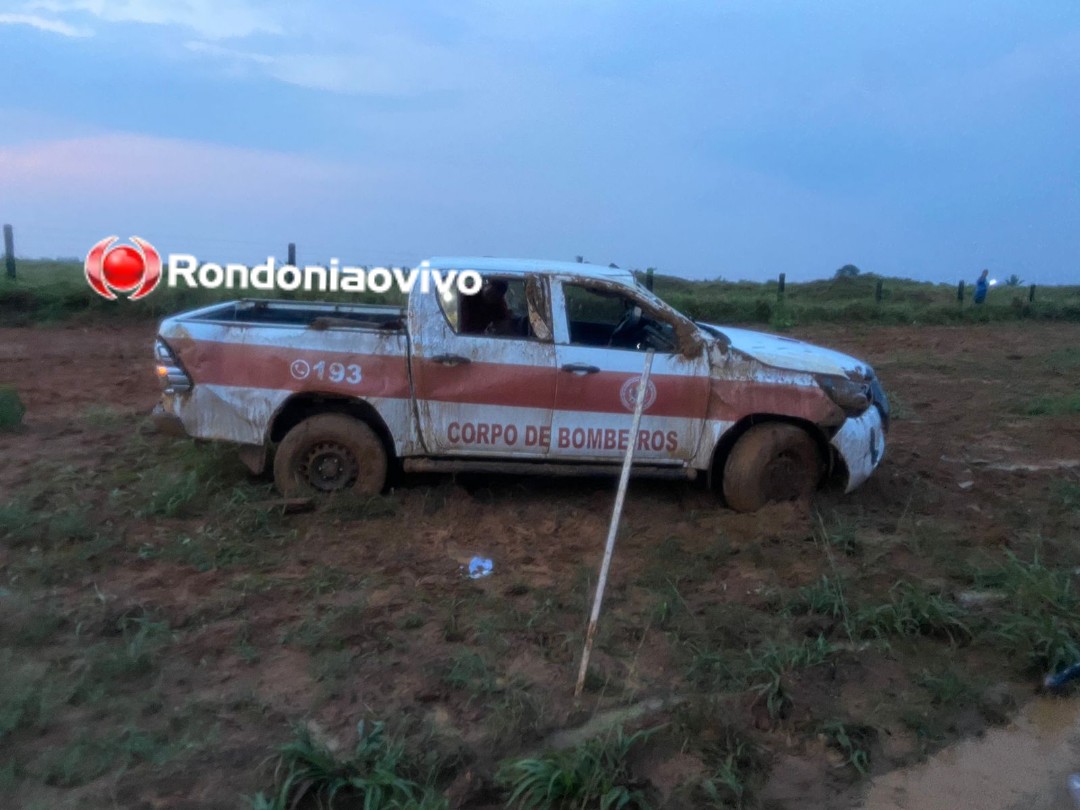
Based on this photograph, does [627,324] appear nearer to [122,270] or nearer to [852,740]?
[852,740]

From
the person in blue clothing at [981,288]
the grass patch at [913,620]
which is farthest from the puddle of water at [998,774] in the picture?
the person in blue clothing at [981,288]

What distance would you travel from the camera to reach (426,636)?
15.4 feet

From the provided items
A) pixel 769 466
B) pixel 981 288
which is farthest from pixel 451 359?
pixel 981 288

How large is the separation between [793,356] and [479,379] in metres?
2.14

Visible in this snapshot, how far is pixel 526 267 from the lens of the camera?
21.7 ft

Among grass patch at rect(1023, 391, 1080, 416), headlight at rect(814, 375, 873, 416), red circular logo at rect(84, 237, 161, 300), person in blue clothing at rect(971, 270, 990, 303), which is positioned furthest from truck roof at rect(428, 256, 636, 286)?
person in blue clothing at rect(971, 270, 990, 303)

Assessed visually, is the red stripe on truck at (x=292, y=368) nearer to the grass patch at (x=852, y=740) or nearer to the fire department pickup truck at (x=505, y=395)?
the fire department pickup truck at (x=505, y=395)

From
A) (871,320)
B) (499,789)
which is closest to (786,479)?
(499,789)

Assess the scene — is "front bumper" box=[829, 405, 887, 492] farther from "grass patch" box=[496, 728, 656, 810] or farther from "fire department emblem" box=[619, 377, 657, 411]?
"grass patch" box=[496, 728, 656, 810]

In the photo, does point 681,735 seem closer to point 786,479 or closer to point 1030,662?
point 1030,662

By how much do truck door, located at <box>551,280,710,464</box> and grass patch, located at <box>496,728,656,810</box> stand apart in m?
2.97

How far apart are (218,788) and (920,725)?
282 centimetres

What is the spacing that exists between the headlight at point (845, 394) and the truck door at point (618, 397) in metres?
0.81

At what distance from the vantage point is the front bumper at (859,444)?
21.4 ft
